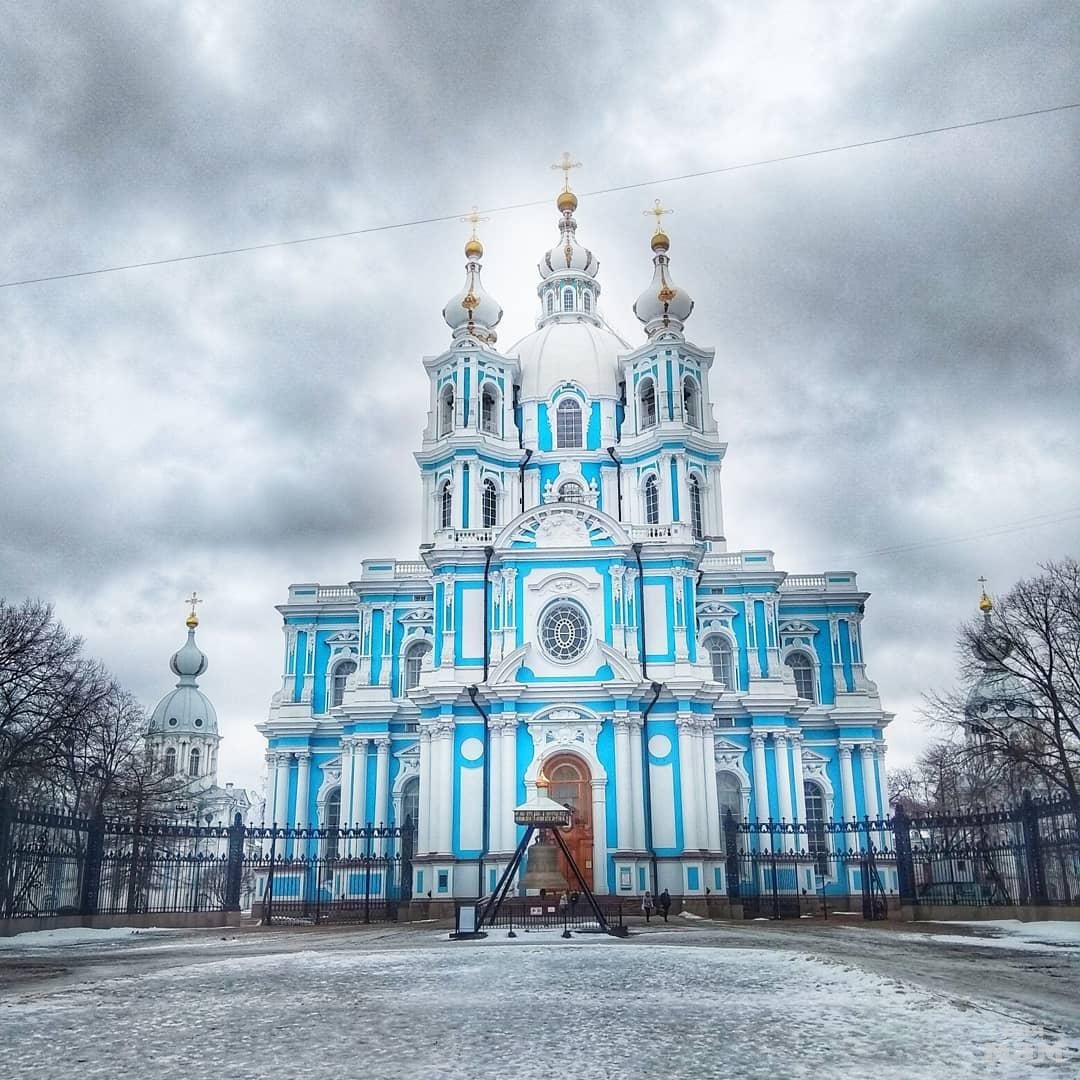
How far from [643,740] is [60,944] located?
62.7 ft

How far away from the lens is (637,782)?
33062 millimetres

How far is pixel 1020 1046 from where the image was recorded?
21.6ft

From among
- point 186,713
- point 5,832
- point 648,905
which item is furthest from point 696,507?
point 186,713

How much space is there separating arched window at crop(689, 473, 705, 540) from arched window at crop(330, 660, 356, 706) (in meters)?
14.4

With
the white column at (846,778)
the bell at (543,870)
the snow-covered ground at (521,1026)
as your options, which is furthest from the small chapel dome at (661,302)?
the snow-covered ground at (521,1026)

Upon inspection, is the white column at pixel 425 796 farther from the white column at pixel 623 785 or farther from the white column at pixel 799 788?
the white column at pixel 799 788

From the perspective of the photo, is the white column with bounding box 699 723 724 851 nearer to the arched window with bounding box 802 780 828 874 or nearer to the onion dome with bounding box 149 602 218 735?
the arched window with bounding box 802 780 828 874

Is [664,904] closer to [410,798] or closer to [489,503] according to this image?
[410,798]

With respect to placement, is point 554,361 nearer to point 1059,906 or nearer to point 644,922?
point 644,922

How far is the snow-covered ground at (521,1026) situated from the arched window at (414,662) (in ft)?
95.5

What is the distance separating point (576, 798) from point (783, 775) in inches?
355

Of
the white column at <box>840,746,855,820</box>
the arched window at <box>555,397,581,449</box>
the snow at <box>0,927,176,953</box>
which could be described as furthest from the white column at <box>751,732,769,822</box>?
the snow at <box>0,927,176,953</box>

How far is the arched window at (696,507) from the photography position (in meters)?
43.0

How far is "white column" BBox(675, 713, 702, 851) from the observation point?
32562 millimetres
